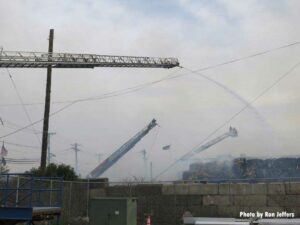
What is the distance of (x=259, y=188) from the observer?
25156mm

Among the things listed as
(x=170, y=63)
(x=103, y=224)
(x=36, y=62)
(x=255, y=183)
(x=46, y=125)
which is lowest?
(x=103, y=224)

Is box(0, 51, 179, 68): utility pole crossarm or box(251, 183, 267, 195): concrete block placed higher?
box(0, 51, 179, 68): utility pole crossarm

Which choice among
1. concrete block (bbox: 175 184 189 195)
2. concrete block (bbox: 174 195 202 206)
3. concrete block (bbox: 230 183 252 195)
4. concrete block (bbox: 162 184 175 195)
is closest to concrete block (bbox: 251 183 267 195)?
concrete block (bbox: 230 183 252 195)

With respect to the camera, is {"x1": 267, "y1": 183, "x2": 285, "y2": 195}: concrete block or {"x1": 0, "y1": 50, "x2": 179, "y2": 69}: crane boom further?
{"x1": 0, "y1": 50, "x2": 179, "y2": 69}: crane boom

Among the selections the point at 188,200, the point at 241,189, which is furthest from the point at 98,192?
the point at 241,189

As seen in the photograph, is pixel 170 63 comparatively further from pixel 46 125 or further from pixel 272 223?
pixel 272 223

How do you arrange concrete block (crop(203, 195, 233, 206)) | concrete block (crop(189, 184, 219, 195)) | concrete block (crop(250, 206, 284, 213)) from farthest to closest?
concrete block (crop(189, 184, 219, 195)), concrete block (crop(203, 195, 233, 206)), concrete block (crop(250, 206, 284, 213))

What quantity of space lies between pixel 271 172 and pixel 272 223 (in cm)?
3939

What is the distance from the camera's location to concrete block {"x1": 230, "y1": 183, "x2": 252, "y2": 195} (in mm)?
25312

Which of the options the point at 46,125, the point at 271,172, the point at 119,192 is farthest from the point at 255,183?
the point at 271,172

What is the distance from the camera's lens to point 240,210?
25172mm

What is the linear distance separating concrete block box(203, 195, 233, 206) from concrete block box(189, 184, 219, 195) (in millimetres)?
208

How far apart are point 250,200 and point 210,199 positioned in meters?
2.09

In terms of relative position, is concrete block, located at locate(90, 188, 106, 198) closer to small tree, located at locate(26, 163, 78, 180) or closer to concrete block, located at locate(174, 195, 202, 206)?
concrete block, located at locate(174, 195, 202, 206)
